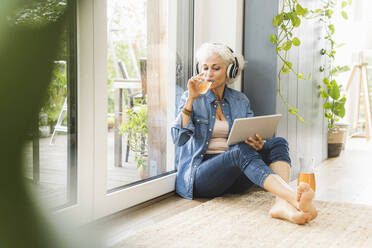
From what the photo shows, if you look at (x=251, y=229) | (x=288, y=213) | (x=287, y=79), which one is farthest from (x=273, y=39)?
(x=251, y=229)

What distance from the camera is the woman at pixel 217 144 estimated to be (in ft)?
5.77

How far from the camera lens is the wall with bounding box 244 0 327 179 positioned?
2279 mm

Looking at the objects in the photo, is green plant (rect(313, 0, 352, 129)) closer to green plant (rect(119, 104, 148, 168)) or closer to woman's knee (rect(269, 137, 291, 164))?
woman's knee (rect(269, 137, 291, 164))

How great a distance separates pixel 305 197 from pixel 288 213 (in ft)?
0.44

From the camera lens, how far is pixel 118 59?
165cm

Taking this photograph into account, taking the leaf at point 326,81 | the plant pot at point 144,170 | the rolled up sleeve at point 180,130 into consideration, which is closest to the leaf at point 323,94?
the leaf at point 326,81

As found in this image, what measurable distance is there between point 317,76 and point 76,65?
2.17 m

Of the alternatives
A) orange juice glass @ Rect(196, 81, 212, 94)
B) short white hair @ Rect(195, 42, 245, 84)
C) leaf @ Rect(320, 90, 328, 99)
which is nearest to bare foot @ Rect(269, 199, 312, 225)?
orange juice glass @ Rect(196, 81, 212, 94)

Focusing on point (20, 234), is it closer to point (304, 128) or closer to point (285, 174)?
point (285, 174)

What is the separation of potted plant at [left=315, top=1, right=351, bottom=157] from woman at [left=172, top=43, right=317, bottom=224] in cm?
136

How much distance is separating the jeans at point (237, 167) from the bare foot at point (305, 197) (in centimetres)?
20

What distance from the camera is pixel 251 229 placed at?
1484 millimetres

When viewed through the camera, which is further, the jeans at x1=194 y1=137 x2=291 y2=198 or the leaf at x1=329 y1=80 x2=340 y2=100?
the leaf at x1=329 y1=80 x2=340 y2=100

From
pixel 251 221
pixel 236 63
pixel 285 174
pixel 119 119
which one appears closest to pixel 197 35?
pixel 236 63
